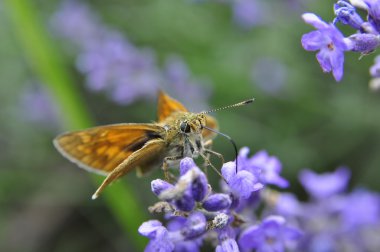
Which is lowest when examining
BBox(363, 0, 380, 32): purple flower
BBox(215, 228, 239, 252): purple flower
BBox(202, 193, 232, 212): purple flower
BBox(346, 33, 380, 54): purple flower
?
BBox(215, 228, 239, 252): purple flower

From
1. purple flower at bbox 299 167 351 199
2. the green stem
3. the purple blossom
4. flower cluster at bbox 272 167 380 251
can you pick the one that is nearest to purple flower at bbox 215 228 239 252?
the purple blossom

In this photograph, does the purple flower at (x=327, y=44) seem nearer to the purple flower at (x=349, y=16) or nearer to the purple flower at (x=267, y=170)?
the purple flower at (x=349, y=16)

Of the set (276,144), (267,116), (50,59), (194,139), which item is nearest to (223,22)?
(267,116)

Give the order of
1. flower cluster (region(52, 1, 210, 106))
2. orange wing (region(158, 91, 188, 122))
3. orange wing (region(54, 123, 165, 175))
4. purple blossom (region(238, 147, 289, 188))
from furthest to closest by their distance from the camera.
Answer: flower cluster (region(52, 1, 210, 106)), orange wing (region(158, 91, 188, 122)), orange wing (region(54, 123, 165, 175)), purple blossom (region(238, 147, 289, 188))

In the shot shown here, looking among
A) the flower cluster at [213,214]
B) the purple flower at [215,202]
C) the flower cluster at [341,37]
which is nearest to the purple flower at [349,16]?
the flower cluster at [341,37]

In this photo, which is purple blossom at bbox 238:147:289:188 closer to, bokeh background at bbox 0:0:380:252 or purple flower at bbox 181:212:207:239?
purple flower at bbox 181:212:207:239

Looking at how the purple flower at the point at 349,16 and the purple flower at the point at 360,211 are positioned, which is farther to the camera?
the purple flower at the point at 360,211
